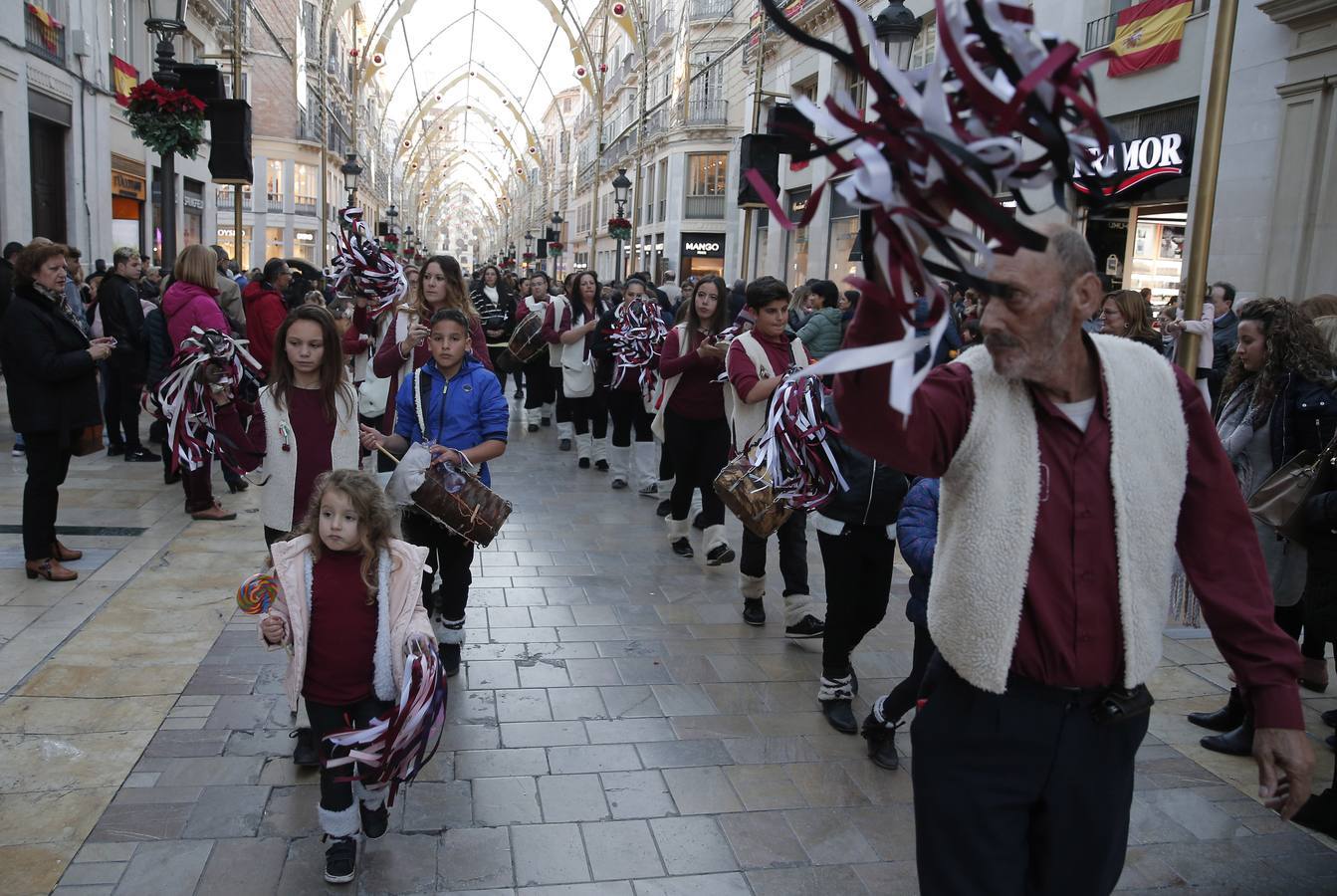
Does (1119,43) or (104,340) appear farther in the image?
(1119,43)

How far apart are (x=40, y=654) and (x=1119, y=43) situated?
48.3ft

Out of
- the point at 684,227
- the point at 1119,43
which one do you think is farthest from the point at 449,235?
the point at 1119,43

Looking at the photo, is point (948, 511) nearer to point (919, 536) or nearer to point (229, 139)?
point (919, 536)

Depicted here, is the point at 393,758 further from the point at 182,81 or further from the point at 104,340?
the point at 182,81

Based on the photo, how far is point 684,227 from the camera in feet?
134

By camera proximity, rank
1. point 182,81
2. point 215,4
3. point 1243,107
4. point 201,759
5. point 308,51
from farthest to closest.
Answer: point 308,51, point 215,4, point 1243,107, point 182,81, point 201,759

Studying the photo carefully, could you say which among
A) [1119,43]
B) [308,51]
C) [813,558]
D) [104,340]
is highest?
[308,51]

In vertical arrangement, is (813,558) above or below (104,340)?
below

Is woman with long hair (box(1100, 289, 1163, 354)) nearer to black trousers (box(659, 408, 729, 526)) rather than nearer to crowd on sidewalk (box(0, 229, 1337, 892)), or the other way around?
crowd on sidewalk (box(0, 229, 1337, 892))

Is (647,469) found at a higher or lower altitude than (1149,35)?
lower

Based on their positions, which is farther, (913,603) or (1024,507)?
(913,603)

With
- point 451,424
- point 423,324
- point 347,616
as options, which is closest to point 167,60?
point 423,324

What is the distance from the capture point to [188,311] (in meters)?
7.89

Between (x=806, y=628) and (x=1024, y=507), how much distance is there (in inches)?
153
